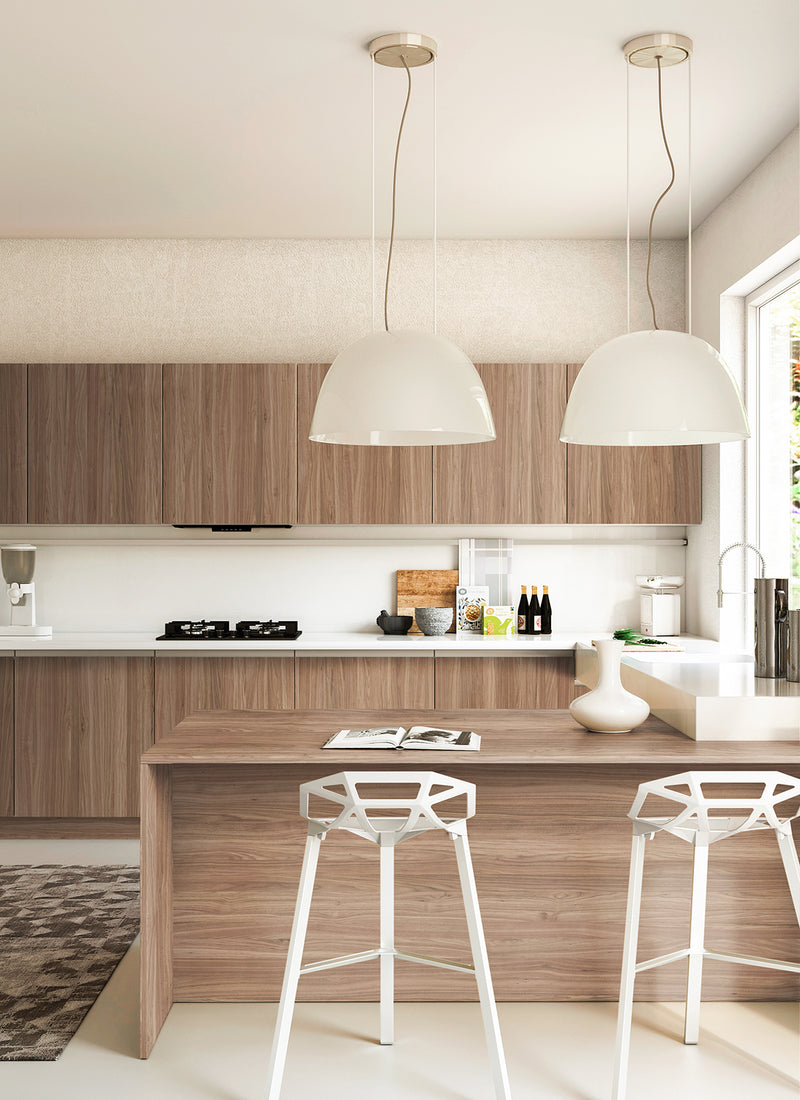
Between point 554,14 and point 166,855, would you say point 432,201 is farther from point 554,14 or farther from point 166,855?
point 166,855

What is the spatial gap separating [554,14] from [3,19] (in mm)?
1620

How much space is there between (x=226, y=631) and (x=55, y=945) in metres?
1.75

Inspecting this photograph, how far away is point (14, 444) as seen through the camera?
4.71 meters

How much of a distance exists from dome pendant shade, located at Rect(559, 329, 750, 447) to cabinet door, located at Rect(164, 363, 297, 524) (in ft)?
7.87

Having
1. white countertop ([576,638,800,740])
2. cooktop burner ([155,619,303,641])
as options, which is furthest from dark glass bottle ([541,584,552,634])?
white countertop ([576,638,800,740])

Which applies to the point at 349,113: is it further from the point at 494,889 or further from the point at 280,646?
the point at 494,889

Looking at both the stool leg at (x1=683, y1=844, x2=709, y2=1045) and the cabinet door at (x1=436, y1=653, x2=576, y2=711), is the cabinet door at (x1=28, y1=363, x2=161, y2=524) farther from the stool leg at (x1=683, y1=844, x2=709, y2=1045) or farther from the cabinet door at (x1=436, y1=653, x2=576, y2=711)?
the stool leg at (x1=683, y1=844, x2=709, y2=1045)

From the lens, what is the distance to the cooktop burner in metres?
4.67

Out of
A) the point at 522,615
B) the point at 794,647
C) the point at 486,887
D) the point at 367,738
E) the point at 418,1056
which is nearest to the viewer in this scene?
the point at 418,1056

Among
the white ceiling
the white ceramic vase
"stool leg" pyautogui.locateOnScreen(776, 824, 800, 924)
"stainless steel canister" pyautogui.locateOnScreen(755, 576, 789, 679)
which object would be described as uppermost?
the white ceiling

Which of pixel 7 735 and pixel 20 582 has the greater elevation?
pixel 20 582

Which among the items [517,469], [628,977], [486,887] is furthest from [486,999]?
[517,469]

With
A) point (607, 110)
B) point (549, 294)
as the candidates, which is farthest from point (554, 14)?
point (549, 294)

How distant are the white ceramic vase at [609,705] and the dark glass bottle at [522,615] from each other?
216 cm
